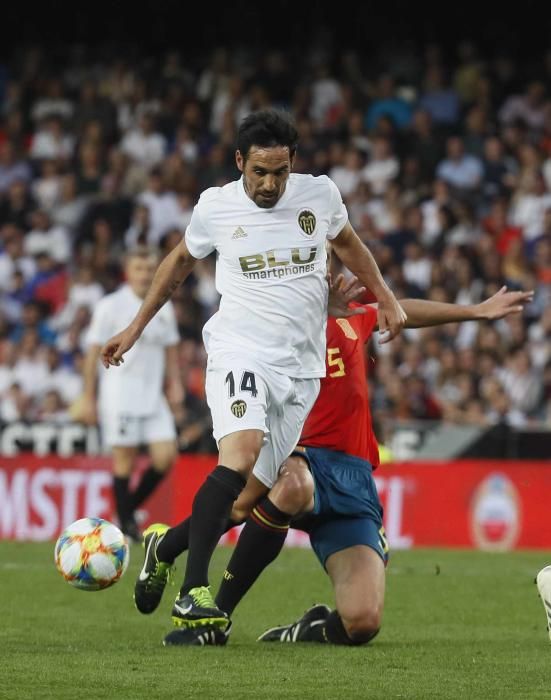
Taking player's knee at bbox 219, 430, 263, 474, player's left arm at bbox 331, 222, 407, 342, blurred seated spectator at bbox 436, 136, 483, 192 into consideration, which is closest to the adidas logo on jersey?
player's left arm at bbox 331, 222, 407, 342

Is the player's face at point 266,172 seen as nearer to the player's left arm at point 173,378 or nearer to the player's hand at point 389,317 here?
the player's hand at point 389,317

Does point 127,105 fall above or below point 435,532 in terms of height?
above

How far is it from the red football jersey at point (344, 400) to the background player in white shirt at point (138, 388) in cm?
486

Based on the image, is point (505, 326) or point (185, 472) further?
point (505, 326)

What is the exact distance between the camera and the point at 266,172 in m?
6.42

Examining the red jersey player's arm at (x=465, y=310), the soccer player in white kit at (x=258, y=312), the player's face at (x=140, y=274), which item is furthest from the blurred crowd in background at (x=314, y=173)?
the soccer player in white kit at (x=258, y=312)

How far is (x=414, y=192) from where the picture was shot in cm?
1822

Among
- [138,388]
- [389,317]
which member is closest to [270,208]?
[389,317]

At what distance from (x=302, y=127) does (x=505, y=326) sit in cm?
458

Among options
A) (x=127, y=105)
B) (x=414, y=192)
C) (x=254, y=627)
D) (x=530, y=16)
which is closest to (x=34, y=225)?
(x=127, y=105)

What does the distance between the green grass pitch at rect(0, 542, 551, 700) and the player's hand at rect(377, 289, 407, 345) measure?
4.41ft

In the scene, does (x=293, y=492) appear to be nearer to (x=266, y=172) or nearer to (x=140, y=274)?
(x=266, y=172)

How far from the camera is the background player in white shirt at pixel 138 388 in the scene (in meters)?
12.0

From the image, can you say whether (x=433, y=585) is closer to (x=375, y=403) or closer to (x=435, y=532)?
(x=435, y=532)
